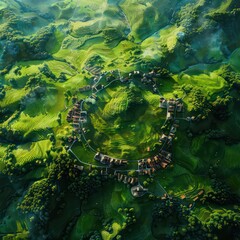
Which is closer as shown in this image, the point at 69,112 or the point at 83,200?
the point at 83,200

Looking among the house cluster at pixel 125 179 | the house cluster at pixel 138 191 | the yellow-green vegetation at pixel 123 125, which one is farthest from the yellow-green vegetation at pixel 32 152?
the house cluster at pixel 138 191

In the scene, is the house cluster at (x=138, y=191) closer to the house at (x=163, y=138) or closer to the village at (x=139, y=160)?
the village at (x=139, y=160)

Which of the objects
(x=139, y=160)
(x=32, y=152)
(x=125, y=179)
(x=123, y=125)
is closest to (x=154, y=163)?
(x=139, y=160)

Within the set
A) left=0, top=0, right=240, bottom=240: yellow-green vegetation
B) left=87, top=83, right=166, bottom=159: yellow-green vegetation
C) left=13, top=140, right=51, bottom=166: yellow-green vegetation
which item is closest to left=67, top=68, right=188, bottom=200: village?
left=0, top=0, right=240, bottom=240: yellow-green vegetation

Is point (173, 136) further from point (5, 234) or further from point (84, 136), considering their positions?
point (5, 234)

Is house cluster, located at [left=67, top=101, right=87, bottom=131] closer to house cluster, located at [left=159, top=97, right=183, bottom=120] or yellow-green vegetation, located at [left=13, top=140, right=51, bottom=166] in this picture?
yellow-green vegetation, located at [left=13, top=140, right=51, bottom=166]

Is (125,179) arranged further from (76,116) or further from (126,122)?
(76,116)

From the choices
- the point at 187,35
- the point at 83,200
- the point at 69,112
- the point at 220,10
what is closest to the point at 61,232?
the point at 83,200
